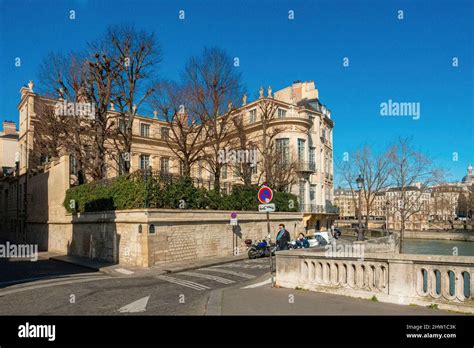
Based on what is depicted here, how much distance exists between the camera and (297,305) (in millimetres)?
7395

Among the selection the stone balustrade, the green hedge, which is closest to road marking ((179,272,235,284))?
the stone balustrade

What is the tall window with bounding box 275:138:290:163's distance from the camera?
32.2m

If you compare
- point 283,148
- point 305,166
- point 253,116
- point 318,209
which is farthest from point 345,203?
point 283,148

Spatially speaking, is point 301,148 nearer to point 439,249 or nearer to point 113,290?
point 439,249

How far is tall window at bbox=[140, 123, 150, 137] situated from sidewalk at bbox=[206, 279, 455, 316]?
35854 mm

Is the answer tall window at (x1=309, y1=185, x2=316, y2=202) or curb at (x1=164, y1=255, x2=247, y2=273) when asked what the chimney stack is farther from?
curb at (x1=164, y1=255, x2=247, y2=273)

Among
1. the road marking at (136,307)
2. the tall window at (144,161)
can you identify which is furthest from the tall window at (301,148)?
the road marking at (136,307)

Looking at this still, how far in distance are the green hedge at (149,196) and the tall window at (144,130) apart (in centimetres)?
1903

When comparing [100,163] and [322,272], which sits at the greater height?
[100,163]
